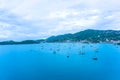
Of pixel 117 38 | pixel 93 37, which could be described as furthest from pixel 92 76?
pixel 93 37

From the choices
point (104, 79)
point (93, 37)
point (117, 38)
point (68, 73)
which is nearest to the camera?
point (104, 79)

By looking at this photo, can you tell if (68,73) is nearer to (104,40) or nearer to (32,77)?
(32,77)

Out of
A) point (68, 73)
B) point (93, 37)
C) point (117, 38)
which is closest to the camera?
point (68, 73)

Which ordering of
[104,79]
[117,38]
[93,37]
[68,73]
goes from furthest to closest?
1. [93,37]
2. [117,38]
3. [68,73]
4. [104,79]

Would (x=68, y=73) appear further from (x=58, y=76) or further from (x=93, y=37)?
(x=93, y=37)

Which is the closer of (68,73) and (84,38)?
(68,73)

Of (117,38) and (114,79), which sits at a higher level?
(117,38)

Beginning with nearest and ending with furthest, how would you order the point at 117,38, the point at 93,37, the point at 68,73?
the point at 68,73, the point at 117,38, the point at 93,37

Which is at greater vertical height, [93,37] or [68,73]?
[93,37]

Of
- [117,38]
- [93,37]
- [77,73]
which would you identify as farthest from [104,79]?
[93,37]
